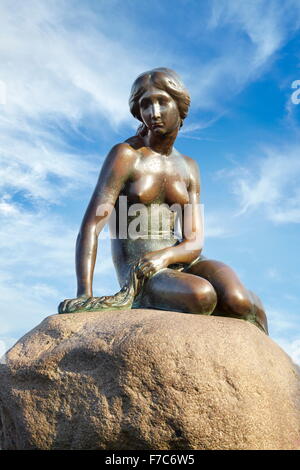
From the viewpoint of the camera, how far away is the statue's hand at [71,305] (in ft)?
13.7

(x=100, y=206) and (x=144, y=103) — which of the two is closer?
(x=100, y=206)

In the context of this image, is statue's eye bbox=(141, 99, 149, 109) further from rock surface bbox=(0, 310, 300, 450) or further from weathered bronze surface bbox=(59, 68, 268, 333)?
rock surface bbox=(0, 310, 300, 450)

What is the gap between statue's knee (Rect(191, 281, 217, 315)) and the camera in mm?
4031

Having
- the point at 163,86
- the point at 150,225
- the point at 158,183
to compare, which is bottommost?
the point at 150,225

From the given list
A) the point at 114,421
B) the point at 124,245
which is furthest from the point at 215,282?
the point at 114,421

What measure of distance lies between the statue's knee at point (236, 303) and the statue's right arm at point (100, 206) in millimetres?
1101

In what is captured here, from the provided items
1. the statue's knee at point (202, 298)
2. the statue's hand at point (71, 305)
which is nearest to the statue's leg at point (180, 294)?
the statue's knee at point (202, 298)

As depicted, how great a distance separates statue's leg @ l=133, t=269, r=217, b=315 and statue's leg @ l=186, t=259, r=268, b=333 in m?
0.20

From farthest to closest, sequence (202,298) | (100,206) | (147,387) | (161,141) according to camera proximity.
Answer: (161,141), (100,206), (202,298), (147,387)

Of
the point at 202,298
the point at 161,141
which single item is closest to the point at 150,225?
the point at 161,141

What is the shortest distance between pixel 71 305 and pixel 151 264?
2.41 ft

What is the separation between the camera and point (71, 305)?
4188 mm

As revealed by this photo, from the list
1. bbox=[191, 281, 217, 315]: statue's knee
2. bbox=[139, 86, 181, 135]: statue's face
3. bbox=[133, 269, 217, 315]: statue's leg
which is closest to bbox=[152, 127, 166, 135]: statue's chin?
bbox=[139, 86, 181, 135]: statue's face

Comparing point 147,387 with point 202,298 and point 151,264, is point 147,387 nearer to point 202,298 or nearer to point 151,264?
point 202,298
